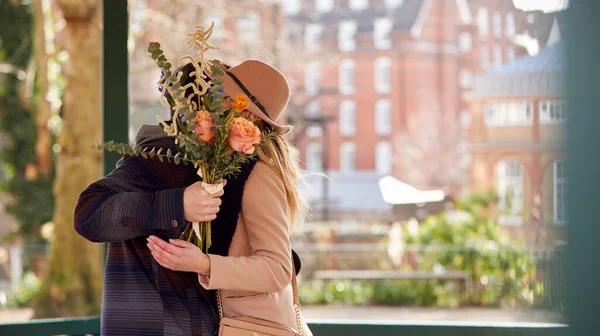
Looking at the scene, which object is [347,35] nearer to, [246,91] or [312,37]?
[312,37]

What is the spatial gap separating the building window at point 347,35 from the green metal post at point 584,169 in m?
17.7

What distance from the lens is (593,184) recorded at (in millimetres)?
3014

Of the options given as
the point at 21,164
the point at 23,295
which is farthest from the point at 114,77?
the point at 21,164

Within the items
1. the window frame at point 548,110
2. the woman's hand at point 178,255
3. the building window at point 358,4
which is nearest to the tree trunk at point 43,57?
the window frame at point 548,110

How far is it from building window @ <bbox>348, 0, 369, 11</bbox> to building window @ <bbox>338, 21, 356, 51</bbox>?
38cm

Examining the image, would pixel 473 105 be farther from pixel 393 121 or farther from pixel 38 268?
pixel 393 121

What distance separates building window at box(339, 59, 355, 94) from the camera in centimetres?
2408

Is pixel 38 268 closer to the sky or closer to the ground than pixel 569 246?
closer to the ground

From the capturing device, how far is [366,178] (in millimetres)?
19281

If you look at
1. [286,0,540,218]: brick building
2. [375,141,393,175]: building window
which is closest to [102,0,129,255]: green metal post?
[286,0,540,218]: brick building

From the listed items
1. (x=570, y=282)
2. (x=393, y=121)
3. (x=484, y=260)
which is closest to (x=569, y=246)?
(x=570, y=282)

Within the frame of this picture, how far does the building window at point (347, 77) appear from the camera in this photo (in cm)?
2408

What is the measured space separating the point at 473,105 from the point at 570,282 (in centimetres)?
1068

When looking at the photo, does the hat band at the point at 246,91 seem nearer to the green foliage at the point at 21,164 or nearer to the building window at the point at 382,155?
the green foliage at the point at 21,164
